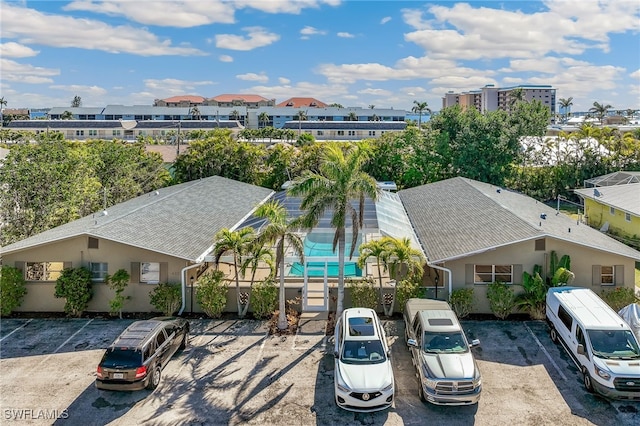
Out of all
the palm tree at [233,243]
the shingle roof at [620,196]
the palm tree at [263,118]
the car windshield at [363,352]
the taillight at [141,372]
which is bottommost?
the taillight at [141,372]

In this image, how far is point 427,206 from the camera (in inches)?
1117

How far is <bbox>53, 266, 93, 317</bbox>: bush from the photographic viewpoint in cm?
1847

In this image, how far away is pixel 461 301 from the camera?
60.3ft

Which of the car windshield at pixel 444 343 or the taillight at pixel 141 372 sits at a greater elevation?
the car windshield at pixel 444 343

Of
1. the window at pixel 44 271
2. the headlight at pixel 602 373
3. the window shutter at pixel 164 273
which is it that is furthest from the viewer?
the window at pixel 44 271

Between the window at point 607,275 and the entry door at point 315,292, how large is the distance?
10916 millimetres

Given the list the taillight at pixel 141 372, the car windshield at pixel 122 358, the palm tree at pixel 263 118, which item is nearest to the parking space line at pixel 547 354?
the taillight at pixel 141 372

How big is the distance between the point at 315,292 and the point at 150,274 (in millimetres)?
6798

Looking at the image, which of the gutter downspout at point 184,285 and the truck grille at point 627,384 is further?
the gutter downspout at point 184,285

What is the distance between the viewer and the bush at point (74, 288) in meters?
18.5

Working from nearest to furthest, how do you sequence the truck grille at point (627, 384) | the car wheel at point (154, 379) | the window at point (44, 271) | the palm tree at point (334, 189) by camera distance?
the truck grille at point (627, 384)
the car wheel at point (154, 379)
the palm tree at point (334, 189)
the window at point (44, 271)

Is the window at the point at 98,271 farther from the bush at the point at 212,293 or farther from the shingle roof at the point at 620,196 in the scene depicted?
the shingle roof at the point at 620,196

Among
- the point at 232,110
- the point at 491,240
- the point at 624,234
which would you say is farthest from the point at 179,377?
the point at 232,110

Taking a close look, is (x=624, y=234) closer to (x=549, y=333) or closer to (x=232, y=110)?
(x=549, y=333)
